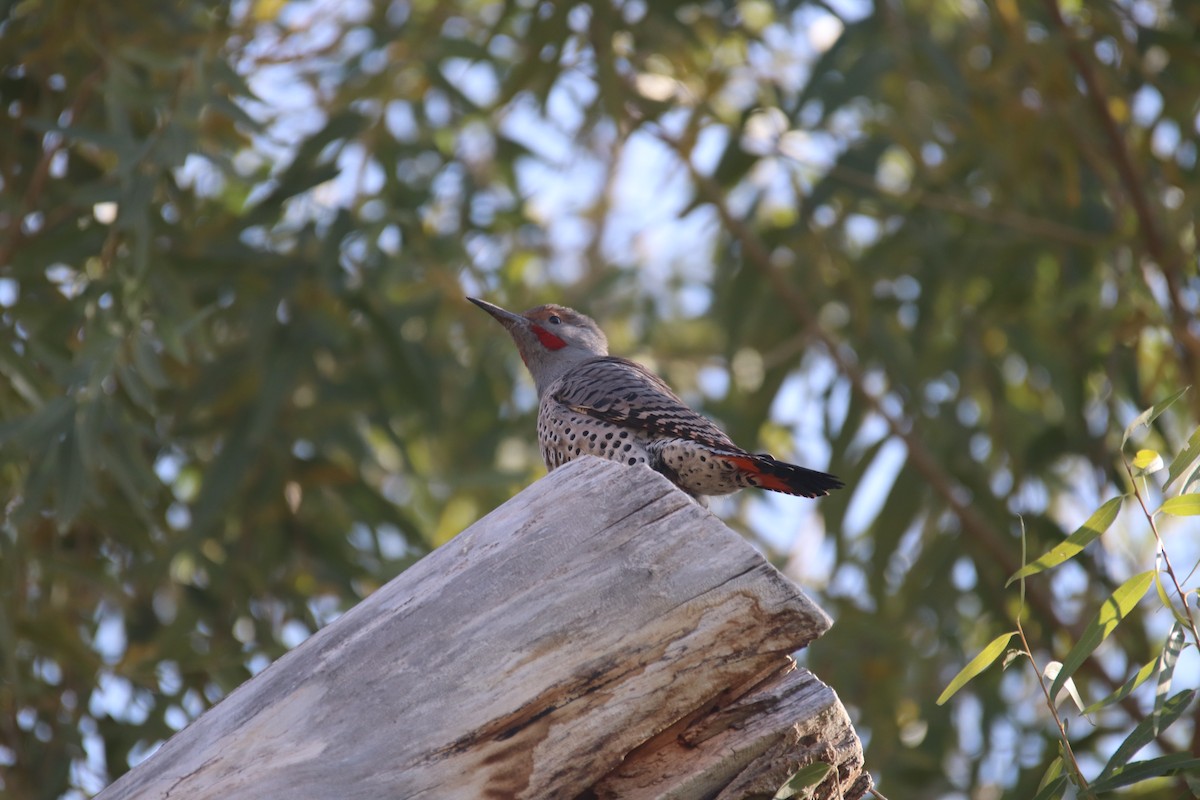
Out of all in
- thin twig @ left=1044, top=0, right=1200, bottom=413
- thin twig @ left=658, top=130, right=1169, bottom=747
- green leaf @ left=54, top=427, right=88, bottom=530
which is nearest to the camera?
green leaf @ left=54, top=427, right=88, bottom=530

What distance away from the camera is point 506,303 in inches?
254

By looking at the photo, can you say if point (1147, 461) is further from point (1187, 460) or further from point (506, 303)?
point (506, 303)

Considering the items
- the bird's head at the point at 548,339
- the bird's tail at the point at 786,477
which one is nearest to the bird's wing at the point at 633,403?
the bird's tail at the point at 786,477

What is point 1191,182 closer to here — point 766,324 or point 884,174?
point 766,324

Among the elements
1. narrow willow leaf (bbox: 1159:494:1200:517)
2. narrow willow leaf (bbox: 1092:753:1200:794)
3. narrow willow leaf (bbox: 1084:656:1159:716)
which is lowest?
narrow willow leaf (bbox: 1092:753:1200:794)

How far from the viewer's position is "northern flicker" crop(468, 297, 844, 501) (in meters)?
3.30

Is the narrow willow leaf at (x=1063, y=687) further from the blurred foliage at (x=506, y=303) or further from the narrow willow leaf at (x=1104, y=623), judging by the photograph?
the blurred foliage at (x=506, y=303)

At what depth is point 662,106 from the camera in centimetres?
593

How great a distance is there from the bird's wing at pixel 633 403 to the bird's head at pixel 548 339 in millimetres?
346

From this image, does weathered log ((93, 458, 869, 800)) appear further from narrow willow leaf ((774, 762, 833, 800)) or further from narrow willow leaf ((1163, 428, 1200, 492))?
narrow willow leaf ((1163, 428, 1200, 492))

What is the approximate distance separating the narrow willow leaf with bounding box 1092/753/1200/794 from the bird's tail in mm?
961

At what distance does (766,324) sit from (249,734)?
176 inches

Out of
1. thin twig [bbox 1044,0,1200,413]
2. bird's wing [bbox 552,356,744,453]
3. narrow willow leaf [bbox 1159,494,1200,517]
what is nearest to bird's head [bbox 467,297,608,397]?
bird's wing [bbox 552,356,744,453]

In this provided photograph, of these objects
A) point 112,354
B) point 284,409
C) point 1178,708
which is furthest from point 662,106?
point 1178,708
